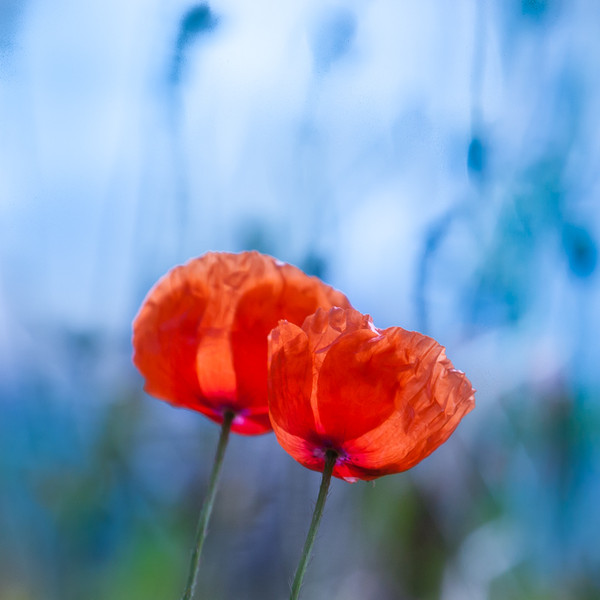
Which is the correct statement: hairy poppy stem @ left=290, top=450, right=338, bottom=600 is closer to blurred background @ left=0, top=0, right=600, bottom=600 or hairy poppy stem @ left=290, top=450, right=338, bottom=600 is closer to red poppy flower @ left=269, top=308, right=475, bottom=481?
red poppy flower @ left=269, top=308, right=475, bottom=481

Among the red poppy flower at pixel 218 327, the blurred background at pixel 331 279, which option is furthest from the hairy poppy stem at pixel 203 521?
the blurred background at pixel 331 279

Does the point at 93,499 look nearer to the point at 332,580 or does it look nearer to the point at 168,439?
the point at 168,439

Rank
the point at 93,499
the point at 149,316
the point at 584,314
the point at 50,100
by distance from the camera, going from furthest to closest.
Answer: the point at 584,314, the point at 93,499, the point at 50,100, the point at 149,316

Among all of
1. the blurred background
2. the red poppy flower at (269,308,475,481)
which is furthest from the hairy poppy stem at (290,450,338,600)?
the blurred background

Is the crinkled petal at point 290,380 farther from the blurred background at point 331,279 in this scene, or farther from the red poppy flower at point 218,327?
the blurred background at point 331,279

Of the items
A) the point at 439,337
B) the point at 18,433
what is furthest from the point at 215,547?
the point at 439,337
